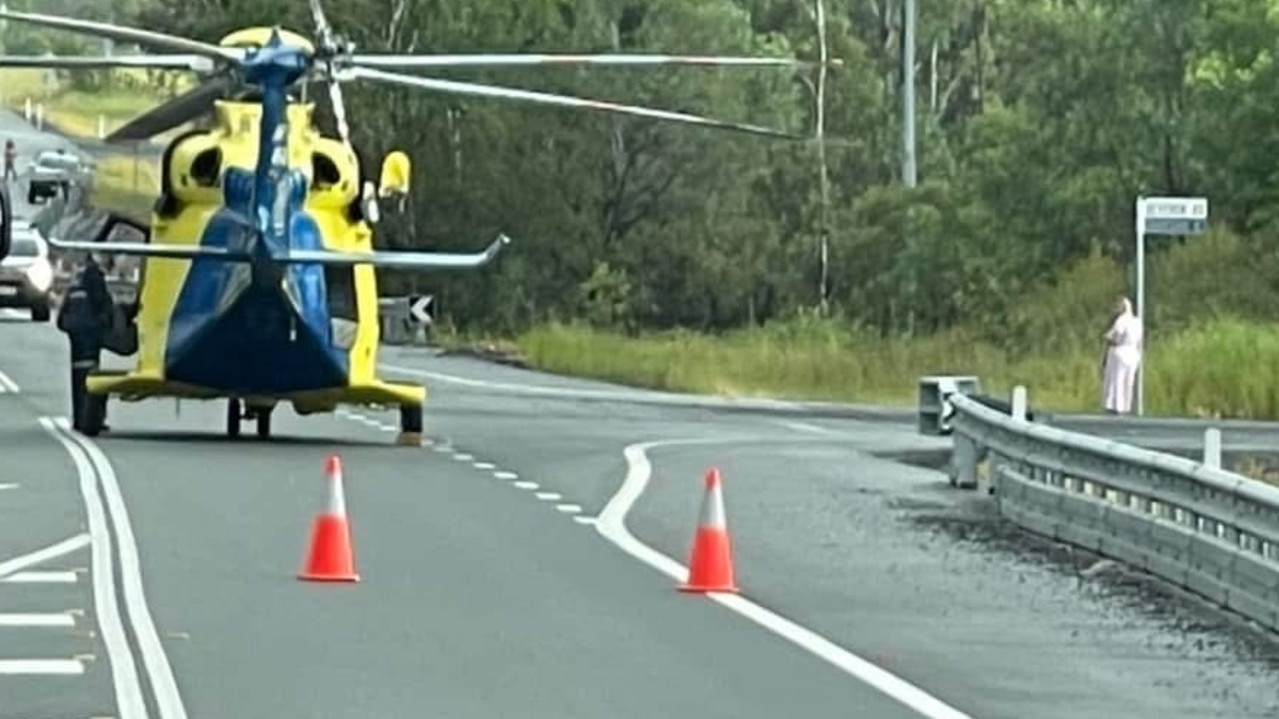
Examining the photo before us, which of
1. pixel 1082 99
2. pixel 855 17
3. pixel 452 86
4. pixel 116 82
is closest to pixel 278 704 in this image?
pixel 452 86

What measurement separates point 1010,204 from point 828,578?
48.4 metres

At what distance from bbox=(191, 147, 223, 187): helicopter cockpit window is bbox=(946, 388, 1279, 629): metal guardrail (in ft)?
28.9

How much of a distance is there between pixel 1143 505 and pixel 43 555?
655 cm

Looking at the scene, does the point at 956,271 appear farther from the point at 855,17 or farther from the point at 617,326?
the point at 855,17

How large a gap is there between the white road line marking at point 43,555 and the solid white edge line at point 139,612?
253 millimetres

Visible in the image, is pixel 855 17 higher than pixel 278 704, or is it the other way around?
pixel 855 17

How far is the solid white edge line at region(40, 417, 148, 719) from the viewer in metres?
15.3

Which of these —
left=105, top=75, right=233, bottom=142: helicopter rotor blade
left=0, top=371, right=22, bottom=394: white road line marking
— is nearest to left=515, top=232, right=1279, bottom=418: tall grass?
left=0, top=371, right=22, bottom=394: white road line marking

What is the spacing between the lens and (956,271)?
72250 millimetres

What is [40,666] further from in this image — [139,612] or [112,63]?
[112,63]

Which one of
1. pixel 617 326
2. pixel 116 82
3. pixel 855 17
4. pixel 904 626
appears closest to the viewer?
pixel 904 626

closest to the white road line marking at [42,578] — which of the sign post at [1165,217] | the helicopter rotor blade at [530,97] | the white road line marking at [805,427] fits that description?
the helicopter rotor blade at [530,97]

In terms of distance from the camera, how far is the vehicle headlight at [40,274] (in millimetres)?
70875

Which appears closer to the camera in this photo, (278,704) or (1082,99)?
(278,704)
